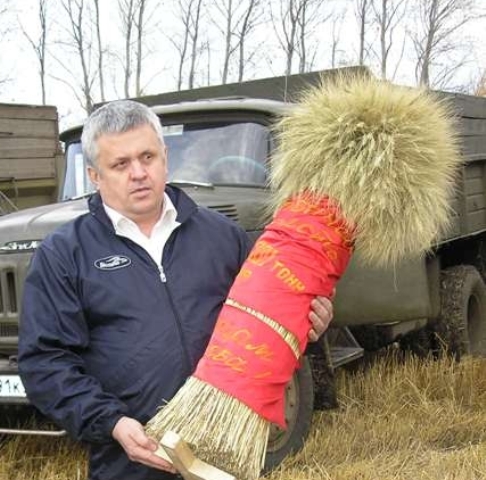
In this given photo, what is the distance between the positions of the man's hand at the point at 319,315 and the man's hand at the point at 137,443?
531 millimetres

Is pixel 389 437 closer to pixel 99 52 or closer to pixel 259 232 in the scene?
pixel 259 232

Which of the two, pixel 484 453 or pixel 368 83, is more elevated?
pixel 368 83

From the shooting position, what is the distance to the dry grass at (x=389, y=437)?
3.61 metres

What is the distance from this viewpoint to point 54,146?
11805mm

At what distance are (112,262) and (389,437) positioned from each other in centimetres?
254

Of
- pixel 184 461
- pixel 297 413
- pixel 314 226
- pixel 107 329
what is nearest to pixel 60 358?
pixel 107 329

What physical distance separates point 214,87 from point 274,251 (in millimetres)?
4871

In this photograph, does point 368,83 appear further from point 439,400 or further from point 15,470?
Result: point 439,400

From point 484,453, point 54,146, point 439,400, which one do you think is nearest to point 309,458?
point 484,453

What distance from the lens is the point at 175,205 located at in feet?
7.43

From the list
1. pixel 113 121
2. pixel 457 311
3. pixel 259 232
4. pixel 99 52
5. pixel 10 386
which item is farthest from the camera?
pixel 99 52

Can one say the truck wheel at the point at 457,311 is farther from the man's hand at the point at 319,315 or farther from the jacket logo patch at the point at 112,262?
the jacket logo patch at the point at 112,262

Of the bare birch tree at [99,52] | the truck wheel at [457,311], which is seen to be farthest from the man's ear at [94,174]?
the bare birch tree at [99,52]

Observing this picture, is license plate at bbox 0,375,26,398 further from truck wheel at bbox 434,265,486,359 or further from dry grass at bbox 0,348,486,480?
truck wheel at bbox 434,265,486,359
